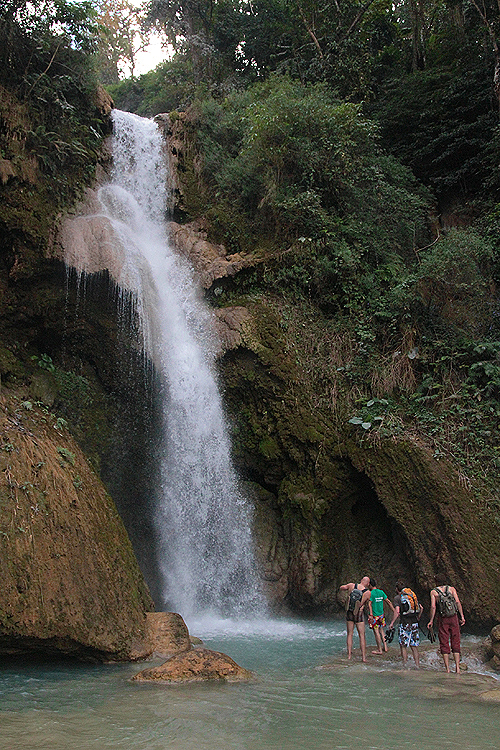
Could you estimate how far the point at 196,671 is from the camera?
686 cm

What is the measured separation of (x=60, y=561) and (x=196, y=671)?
96.8 inches

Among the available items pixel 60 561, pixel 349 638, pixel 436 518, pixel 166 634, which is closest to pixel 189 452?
pixel 166 634

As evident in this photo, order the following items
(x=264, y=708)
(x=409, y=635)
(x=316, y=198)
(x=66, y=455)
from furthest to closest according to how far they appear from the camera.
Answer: (x=316, y=198)
(x=66, y=455)
(x=409, y=635)
(x=264, y=708)

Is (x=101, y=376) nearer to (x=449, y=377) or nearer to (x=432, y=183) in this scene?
(x=449, y=377)

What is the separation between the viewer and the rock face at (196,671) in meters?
6.77

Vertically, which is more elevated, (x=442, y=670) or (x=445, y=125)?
(x=445, y=125)

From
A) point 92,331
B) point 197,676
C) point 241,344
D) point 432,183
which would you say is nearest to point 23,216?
point 92,331

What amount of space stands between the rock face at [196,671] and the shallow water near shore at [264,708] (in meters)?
0.20

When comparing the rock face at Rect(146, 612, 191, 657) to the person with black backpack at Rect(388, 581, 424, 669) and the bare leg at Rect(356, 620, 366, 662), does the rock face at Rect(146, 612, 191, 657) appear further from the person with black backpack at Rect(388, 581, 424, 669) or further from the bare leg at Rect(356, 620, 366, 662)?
the person with black backpack at Rect(388, 581, 424, 669)

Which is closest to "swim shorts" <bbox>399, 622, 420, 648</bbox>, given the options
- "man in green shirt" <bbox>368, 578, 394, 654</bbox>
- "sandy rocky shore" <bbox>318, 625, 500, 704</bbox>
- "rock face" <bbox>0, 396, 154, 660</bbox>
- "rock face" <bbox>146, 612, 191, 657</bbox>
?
"sandy rocky shore" <bbox>318, 625, 500, 704</bbox>

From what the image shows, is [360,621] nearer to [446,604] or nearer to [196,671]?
[446,604]

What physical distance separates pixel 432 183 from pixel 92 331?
13.0 m

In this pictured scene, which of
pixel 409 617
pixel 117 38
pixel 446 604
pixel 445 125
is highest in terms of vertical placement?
pixel 117 38

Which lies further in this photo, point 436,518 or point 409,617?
point 436,518
